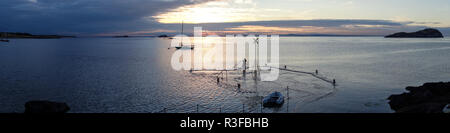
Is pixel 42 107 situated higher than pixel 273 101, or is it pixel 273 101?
pixel 42 107

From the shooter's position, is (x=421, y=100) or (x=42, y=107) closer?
(x=42, y=107)

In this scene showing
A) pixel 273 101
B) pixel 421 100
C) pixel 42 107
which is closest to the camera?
pixel 42 107

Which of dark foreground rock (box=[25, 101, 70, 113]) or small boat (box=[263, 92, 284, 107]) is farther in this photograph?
small boat (box=[263, 92, 284, 107])

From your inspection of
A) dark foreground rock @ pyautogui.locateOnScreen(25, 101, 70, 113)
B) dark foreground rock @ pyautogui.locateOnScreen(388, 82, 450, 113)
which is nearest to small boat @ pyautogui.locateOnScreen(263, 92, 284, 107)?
dark foreground rock @ pyautogui.locateOnScreen(388, 82, 450, 113)

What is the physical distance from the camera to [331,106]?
35.5 meters

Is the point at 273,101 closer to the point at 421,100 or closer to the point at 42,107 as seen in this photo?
the point at 421,100

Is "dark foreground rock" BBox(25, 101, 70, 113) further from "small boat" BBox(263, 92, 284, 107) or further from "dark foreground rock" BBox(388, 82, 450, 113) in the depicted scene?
"dark foreground rock" BBox(388, 82, 450, 113)

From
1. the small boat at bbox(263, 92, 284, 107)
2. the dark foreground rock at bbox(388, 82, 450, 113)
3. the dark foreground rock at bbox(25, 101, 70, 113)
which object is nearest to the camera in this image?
the dark foreground rock at bbox(388, 82, 450, 113)

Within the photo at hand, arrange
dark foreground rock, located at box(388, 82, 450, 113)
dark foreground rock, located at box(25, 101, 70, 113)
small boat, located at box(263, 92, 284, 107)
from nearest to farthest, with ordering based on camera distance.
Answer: dark foreground rock, located at box(388, 82, 450, 113) → dark foreground rock, located at box(25, 101, 70, 113) → small boat, located at box(263, 92, 284, 107)

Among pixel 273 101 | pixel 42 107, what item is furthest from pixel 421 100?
pixel 42 107

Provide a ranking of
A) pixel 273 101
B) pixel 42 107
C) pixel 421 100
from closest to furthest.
→ 1. pixel 42 107
2. pixel 421 100
3. pixel 273 101
